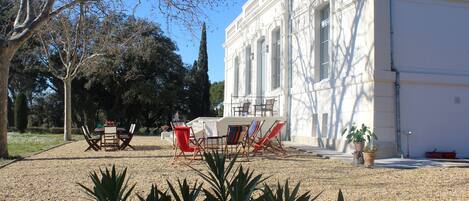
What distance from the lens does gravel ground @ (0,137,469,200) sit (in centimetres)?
704

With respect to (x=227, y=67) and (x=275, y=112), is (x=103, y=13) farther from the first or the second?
(x=227, y=67)

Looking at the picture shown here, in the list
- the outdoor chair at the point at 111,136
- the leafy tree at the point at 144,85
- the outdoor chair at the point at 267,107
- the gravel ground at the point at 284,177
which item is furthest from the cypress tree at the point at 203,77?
the gravel ground at the point at 284,177

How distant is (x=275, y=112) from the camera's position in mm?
20188

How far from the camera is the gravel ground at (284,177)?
704cm

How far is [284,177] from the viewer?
8.77 m

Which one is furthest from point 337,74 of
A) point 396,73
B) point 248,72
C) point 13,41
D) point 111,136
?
point 248,72

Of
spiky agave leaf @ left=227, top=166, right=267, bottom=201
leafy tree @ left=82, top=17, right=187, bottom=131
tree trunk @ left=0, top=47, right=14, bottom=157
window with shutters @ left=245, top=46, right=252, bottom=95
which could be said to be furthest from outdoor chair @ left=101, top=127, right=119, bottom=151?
leafy tree @ left=82, top=17, right=187, bottom=131

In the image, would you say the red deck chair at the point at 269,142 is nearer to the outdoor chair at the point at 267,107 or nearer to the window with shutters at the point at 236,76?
the outdoor chair at the point at 267,107

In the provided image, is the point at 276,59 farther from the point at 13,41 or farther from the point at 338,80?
the point at 13,41

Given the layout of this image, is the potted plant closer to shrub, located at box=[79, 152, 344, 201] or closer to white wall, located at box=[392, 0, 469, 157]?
white wall, located at box=[392, 0, 469, 157]

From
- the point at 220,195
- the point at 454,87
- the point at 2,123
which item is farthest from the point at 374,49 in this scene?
the point at 220,195

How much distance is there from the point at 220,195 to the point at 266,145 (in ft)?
34.8

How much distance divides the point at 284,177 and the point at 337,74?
6.89m

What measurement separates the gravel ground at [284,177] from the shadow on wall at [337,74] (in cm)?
252
